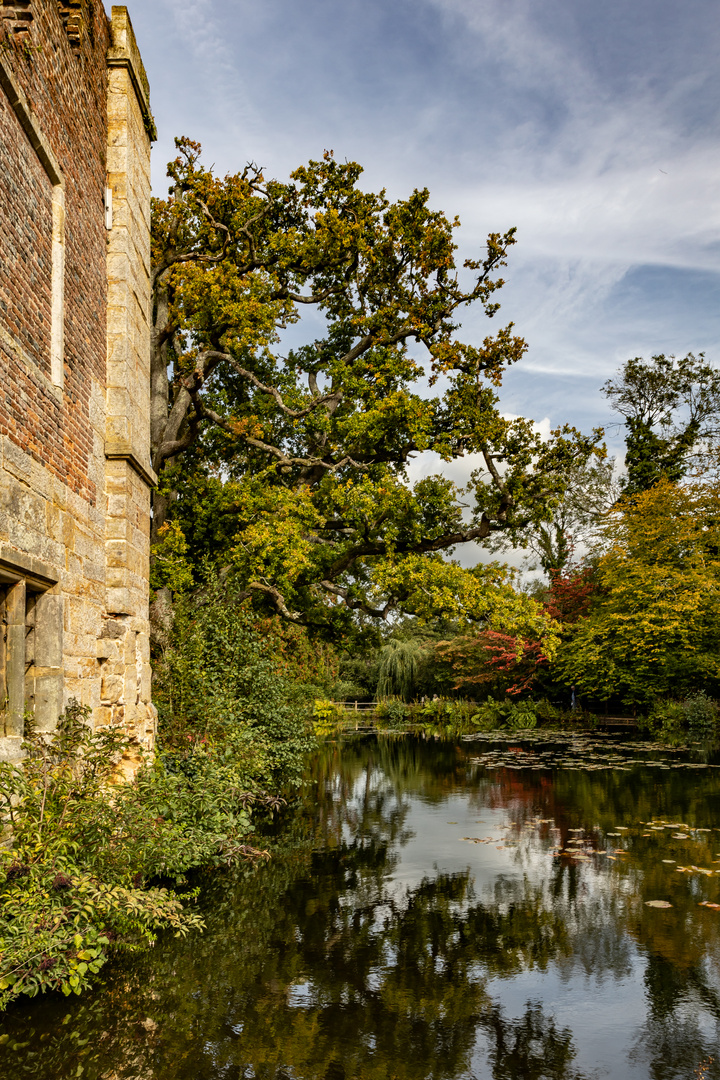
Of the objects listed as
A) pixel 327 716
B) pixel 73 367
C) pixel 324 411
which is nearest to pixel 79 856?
pixel 73 367

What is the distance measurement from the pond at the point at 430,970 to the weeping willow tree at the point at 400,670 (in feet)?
84.1

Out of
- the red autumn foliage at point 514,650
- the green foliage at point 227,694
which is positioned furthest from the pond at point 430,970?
the red autumn foliage at point 514,650

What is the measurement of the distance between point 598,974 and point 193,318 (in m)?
12.2

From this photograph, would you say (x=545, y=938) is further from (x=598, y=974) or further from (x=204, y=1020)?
(x=204, y=1020)

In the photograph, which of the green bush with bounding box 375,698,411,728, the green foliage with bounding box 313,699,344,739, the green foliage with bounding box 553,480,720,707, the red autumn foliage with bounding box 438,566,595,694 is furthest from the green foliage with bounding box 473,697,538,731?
the green foliage with bounding box 313,699,344,739

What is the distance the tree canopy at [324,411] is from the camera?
43.7 ft

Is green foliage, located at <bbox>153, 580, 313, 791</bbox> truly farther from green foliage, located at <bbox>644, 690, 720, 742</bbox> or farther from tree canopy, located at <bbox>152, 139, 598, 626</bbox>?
green foliage, located at <bbox>644, 690, 720, 742</bbox>

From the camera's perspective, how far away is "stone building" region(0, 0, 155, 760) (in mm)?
5238

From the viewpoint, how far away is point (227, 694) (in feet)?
33.2

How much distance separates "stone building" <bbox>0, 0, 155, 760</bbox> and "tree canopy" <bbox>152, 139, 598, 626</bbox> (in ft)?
14.5

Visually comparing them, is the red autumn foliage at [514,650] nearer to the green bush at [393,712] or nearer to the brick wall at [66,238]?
the green bush at [393,712]

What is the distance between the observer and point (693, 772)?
553 inches

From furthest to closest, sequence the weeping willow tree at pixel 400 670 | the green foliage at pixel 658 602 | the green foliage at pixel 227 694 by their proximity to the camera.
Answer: the weeping willow tree at pixel 400 670
the green foliage at pixel 658 602
the green foliage at pixel 227 694

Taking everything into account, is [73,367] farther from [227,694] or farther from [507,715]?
[507,715]
